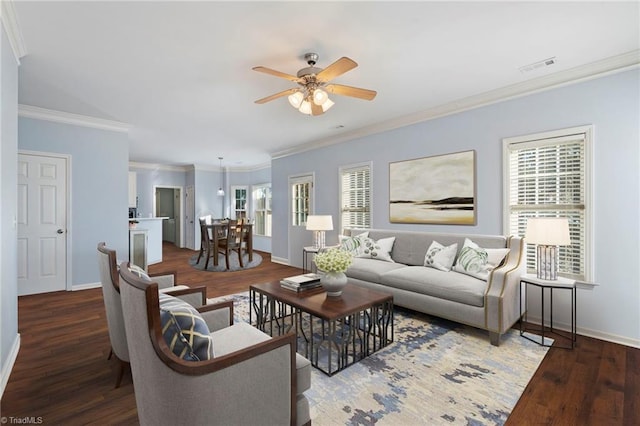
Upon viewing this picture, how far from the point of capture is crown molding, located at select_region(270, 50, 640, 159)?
2.71 metres

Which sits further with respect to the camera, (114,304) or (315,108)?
(315,108)

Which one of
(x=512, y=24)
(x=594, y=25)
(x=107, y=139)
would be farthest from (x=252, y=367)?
(x=107, y=139)

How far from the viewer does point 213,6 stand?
2020 mm

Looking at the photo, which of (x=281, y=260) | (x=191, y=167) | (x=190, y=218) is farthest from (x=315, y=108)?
(x=190, y=218)

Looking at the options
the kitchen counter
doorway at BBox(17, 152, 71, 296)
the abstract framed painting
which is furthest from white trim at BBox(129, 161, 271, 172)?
the abstract framed painting

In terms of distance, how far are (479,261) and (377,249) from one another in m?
1.40

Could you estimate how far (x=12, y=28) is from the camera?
7.34ft

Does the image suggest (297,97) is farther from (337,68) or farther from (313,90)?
(337,68)

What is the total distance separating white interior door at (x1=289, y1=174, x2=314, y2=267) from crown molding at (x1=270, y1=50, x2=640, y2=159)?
1707 mm

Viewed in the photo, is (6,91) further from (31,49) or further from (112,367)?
(112,367)

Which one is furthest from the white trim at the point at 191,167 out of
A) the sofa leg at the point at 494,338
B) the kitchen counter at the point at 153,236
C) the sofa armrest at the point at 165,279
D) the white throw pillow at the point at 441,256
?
the sofa leg at the point at 494,338

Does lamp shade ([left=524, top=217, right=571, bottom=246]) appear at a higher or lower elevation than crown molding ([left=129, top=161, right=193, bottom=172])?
lower

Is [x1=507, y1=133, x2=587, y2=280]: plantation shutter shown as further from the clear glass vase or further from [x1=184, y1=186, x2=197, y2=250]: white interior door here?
[x1=184, y1=186, x2=197, y2=250]: white interior door

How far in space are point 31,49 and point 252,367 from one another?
3.31 metres
